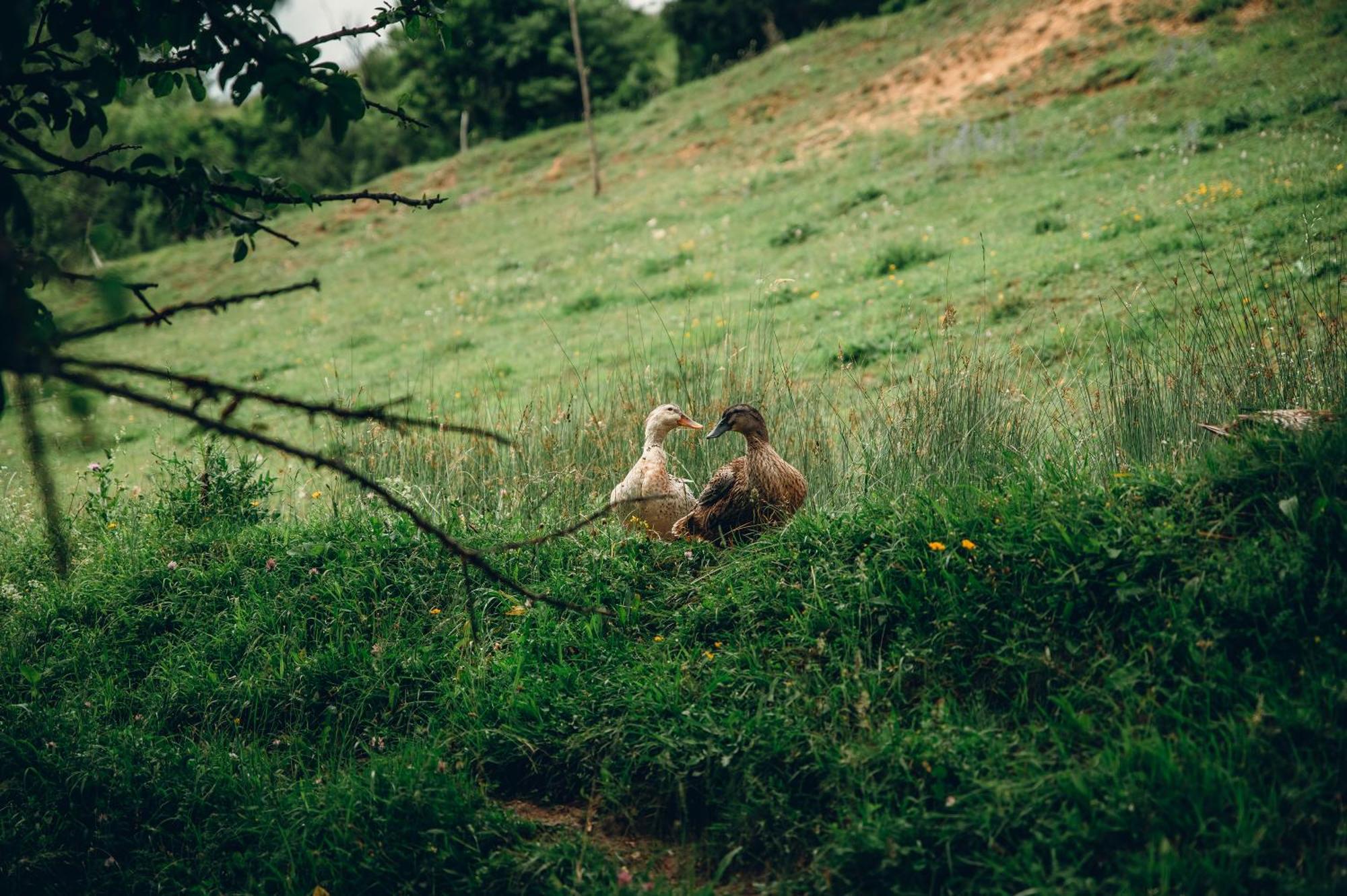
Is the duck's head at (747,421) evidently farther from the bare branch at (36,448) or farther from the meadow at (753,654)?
the bare branch at (36,448)

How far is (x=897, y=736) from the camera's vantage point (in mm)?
2955

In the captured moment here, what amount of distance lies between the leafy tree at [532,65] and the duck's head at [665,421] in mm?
32992

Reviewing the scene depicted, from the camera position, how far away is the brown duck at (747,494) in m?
4.35

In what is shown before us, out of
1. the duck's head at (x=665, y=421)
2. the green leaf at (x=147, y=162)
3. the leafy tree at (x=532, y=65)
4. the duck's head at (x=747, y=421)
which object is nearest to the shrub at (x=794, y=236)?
the duck's head at (x=665, y=421)

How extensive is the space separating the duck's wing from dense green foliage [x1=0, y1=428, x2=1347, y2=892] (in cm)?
46

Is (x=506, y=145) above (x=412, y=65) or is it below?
below

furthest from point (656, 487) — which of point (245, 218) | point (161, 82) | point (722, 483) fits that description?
point (161, 82)

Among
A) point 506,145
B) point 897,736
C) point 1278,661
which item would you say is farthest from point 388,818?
point 506,145

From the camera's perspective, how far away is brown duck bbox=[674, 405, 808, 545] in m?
4.35

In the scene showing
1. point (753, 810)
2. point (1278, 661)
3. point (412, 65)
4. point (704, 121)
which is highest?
point (412, 65)

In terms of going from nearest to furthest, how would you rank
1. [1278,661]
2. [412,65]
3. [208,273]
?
[1278,661], [208,273], [412,65]

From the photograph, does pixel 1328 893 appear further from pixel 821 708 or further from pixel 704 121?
pixel 704 121

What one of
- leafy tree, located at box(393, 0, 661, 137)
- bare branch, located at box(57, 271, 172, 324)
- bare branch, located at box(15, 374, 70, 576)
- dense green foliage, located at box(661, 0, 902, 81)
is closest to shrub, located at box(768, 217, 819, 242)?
bare branch, located at box(57, 271, 172, 324)

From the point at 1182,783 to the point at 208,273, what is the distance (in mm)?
30605
